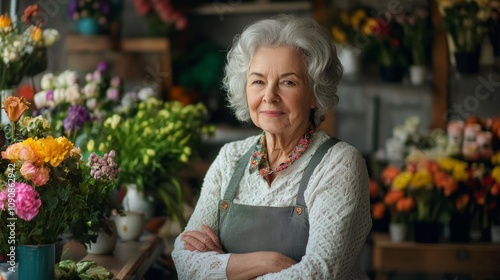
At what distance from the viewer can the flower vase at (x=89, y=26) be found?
5000mm

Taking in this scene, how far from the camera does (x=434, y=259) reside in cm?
391

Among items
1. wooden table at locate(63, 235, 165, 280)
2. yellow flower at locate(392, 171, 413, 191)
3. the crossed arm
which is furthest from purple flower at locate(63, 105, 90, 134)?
yellow flower at locate(392, 171, 413, 191)

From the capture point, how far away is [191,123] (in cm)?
→ 316

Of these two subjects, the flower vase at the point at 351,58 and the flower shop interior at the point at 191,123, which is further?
the flower vase at the point at 351,58

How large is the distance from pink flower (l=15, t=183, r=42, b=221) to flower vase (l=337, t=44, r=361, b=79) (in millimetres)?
3525

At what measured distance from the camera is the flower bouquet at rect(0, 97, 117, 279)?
1764 millimetres

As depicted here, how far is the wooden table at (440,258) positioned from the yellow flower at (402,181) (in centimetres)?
29

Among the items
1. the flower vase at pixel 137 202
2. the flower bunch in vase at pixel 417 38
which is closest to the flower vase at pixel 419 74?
the flower bunch in vase at pixel 417 38

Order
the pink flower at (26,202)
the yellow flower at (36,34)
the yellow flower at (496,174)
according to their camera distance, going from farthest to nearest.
Result: 1. the yellow flower at (496,174)
2. the yellow flower at (36,34)
3. the pink flower at (26,202)

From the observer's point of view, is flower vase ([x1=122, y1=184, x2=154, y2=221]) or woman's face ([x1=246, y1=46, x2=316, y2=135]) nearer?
woman's face ([x1=246, y1=46, x2=316, y2=135])

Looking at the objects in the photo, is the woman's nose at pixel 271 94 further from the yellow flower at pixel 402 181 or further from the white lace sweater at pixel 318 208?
the yellow flower at pixel 402 181

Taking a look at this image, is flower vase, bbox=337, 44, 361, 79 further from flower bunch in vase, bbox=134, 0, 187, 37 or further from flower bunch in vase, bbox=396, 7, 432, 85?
flower bunch in vase, bbox=134, 0, 187, 37

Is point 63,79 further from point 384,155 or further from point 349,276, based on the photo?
point 384,155

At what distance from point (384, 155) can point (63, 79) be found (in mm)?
2385
